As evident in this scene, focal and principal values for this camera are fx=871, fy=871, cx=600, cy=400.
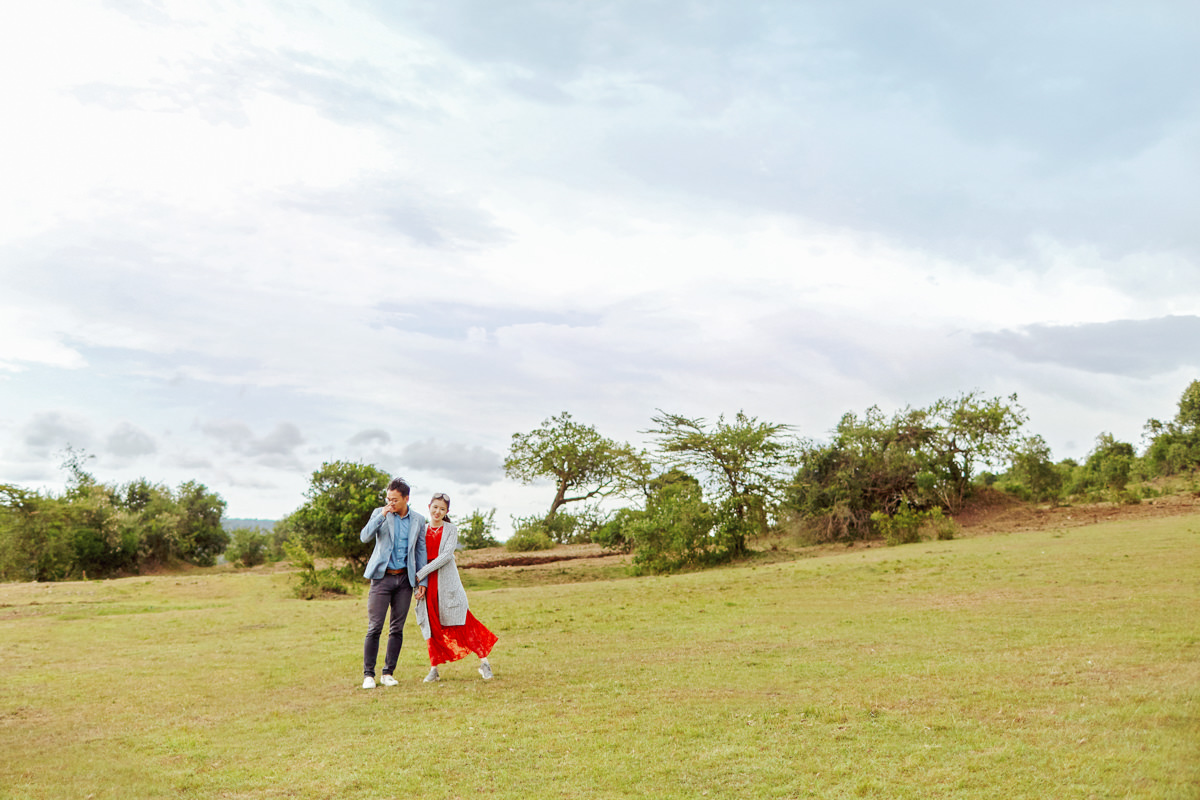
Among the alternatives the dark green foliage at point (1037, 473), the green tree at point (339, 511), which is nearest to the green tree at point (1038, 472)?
the dark green foliage at point (1037, 473)

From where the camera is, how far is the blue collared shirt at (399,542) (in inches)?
380

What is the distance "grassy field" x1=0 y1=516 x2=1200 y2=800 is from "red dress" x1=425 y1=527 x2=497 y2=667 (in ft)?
1.21

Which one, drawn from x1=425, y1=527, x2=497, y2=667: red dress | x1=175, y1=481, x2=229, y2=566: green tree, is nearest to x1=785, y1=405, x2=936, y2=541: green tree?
x1=425, y1=527, x2=497, y2=667: red dress

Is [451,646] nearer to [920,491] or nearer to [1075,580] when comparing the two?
[1075,580]

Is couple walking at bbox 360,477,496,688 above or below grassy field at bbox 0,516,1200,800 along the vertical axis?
above

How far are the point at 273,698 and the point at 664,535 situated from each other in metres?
19.6

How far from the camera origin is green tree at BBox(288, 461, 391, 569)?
2581 centimetres

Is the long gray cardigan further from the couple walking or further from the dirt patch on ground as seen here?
the dirt patch on ground

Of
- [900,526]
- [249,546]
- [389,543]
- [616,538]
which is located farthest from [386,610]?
[249,546]

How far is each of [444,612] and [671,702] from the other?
2.98 meters

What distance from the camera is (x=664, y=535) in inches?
1105

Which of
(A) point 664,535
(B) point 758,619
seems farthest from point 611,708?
(A) point 664,535

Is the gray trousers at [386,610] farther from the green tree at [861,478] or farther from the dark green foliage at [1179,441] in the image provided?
the dark green foliage at [1179,441]

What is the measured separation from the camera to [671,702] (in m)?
8.32
